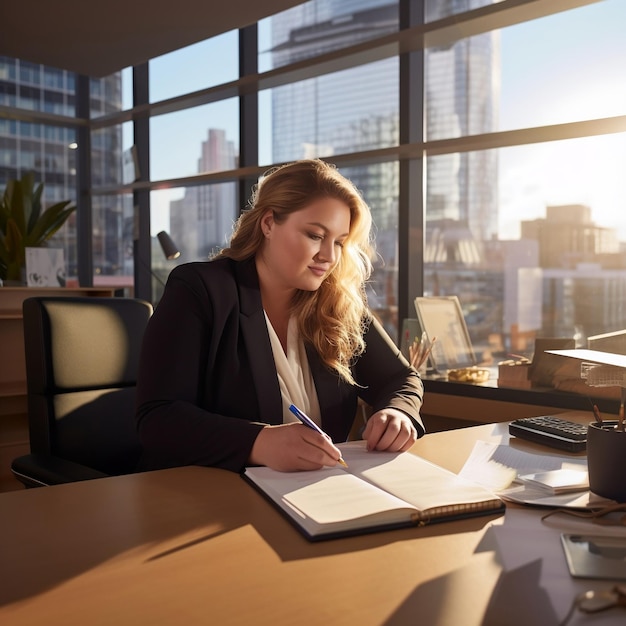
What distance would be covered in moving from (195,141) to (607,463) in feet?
12.9

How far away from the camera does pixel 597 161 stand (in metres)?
2.54

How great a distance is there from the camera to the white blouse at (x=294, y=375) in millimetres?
1726

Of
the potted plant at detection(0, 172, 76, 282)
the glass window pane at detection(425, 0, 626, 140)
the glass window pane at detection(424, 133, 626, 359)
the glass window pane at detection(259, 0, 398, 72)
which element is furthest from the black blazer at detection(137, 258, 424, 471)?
the potted plant at detection(0, 172, 76, 282)

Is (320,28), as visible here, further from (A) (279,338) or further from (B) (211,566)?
(B) (211,566)

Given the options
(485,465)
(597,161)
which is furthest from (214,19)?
(485,465)

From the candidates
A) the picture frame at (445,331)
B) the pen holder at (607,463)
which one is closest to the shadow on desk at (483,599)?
the pen holder at (607,463)

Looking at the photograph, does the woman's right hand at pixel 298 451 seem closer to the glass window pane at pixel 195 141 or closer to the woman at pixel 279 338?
the woman at pixel 279 338

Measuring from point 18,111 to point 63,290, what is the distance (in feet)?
5.79

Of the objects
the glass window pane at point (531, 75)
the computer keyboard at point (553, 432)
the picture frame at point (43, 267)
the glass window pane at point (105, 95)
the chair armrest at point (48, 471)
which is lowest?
the chair armrest at point (48, 471)

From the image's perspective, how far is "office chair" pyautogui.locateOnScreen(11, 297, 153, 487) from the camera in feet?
5.88

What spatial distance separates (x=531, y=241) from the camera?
2.79m

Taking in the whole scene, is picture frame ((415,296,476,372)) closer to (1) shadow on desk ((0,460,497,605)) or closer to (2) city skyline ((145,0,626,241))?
(2) city skyline ((145,0,626,241))

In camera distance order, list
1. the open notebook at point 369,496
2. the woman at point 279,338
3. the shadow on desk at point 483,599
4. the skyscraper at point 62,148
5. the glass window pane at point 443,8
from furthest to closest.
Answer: the skyscraper at point 62,148 < the glass window pane at point 443,8 < the woman at point 279,338 < the open notebook at point 369,496 < the shadow on desk at point 483,599

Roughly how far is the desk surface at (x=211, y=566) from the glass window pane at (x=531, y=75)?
199 centimetres
